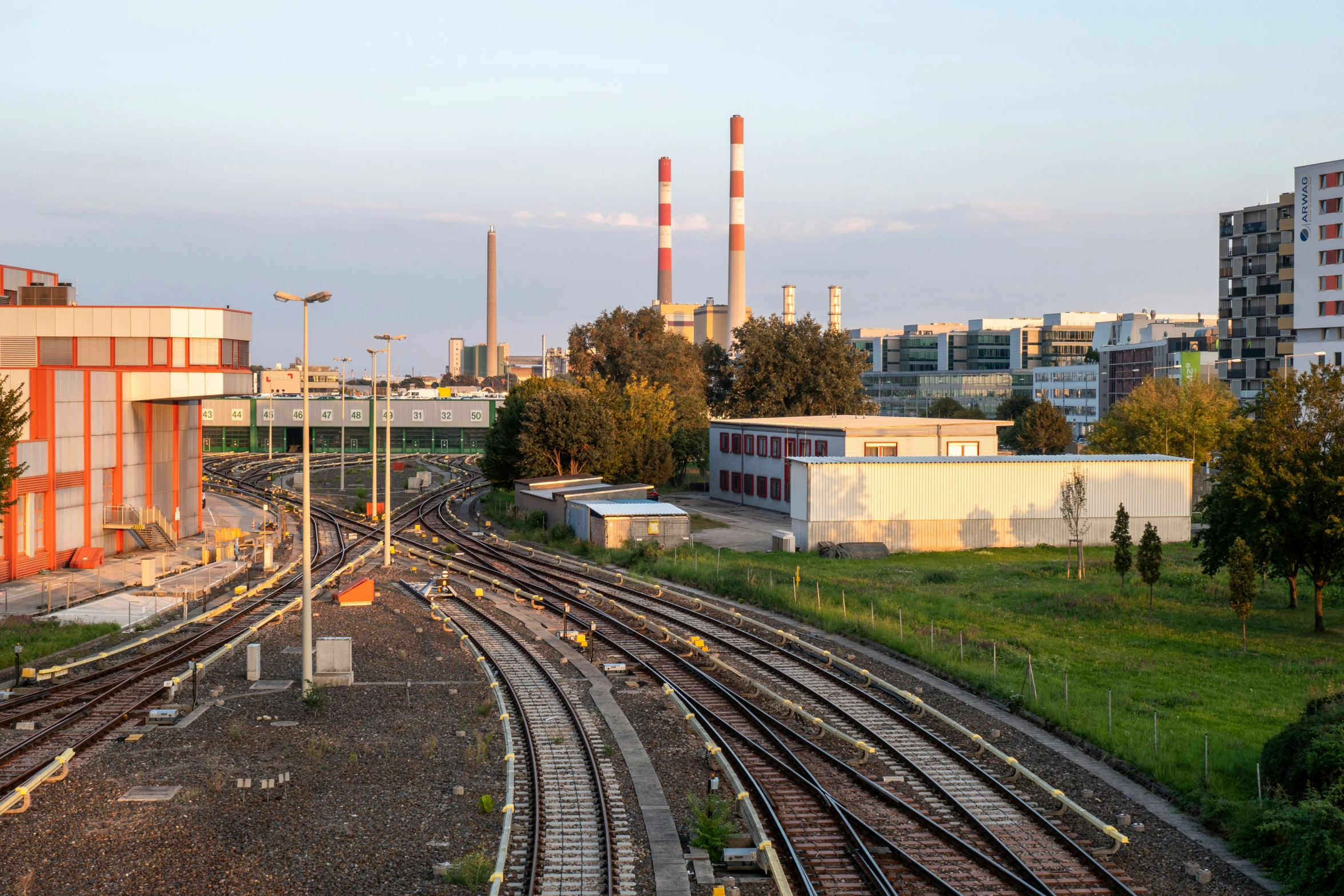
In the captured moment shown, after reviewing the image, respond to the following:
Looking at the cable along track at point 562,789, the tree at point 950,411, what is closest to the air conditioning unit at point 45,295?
the cable along track at point 562,789

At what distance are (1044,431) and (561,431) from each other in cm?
5131

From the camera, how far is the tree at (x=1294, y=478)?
2986 centimetres

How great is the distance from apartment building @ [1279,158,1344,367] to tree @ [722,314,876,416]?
36.0 metres

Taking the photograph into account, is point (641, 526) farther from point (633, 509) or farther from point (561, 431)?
point (561, 431)

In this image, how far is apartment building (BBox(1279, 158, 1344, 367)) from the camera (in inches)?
3649

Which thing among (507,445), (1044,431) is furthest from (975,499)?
(1044,431)

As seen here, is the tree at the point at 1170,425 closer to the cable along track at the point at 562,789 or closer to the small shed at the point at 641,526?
the small shed at the point at 641,526

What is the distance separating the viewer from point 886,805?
1714 cm

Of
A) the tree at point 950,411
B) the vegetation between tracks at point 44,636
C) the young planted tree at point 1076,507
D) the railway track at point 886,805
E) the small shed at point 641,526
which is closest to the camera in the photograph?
the railway track at point 886,805

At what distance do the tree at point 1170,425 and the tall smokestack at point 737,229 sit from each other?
2164 inches

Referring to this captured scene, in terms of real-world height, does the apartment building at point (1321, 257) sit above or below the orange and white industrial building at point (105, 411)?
above

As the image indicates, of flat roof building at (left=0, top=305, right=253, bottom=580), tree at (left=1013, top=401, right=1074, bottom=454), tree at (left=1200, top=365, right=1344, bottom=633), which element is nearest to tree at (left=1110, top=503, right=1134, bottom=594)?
tree at (left=1200, top=365, right=1344, bottom=633)

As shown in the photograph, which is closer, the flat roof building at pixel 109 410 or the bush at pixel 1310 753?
the bush at pixel 1310 753

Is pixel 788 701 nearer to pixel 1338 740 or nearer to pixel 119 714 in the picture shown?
pixel 1338 740
